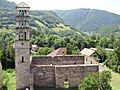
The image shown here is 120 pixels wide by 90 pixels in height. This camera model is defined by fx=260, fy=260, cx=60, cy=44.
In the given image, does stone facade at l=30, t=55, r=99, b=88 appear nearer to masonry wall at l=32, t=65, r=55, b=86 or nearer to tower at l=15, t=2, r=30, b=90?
masonry wall at l=32, t=65, r=55, b=86

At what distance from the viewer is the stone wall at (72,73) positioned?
123 feet

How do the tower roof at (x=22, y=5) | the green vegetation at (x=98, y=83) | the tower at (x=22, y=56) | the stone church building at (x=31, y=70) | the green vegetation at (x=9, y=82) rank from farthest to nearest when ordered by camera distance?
the green vegetation at (x=9, y=82)
the tower at (x=22, y=56)
the stone church building at (x=31, y=70)
the tower roof at (x=22, y=5)
the green vegetation at (x=98, y=83)

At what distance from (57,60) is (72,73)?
284 inches

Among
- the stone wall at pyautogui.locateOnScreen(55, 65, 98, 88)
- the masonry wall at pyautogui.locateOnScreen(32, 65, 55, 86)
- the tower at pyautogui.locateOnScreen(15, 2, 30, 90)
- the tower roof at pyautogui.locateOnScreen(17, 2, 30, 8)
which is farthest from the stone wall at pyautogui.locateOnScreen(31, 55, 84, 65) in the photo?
the tower roof at pyautogui.locateOnScreen(17, 2, 30, 8)

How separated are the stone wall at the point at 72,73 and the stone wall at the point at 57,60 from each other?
6831 mm

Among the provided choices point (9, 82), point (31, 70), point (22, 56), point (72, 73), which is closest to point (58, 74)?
point (72, 73)

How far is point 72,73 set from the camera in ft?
124

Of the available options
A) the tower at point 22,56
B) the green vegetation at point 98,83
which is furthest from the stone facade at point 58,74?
the green vegetation at point 98,83

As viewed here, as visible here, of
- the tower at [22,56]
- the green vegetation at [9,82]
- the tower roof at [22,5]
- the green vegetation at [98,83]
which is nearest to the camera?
the green vegetation at [98,83]

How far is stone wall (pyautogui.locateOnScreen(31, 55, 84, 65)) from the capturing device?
43875 mm

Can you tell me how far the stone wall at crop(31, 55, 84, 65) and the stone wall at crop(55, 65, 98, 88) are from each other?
6.83 meters

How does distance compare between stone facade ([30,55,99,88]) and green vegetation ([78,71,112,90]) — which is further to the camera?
stone facade ([30,55,99,88])

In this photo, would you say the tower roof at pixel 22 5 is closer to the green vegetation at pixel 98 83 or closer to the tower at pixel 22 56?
the tower at pixel 22 56

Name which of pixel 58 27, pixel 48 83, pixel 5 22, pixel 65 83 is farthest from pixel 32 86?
pixel 58 27
